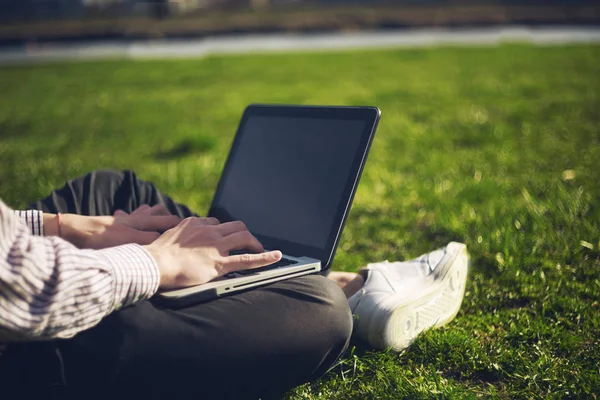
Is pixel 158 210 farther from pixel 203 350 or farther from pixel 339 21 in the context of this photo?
pixel 339 21

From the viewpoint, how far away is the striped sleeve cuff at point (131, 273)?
1852mm

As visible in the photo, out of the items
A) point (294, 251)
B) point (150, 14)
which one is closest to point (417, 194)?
point (294, 251)

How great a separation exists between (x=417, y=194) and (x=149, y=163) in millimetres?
2910

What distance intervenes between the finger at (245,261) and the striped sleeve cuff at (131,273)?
0.25 meters

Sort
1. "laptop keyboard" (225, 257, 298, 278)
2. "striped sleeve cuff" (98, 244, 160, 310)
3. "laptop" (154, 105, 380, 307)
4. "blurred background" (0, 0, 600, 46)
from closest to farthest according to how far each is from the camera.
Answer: "striped sleeve cuff" (98, 244, 160, 310), "laptop keyboard" (225, 257, 298, 278), "laptop" (154, 105, 380, 307), "blurred background" (0, 0, 600, 46)

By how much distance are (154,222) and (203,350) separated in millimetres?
777

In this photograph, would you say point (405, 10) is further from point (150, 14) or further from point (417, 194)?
point (417, 194)

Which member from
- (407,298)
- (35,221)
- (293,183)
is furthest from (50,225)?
(407,298)

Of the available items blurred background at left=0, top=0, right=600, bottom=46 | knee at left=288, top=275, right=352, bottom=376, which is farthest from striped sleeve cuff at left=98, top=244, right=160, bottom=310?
blurred background at left=0, top=0, right=600, bottom=46

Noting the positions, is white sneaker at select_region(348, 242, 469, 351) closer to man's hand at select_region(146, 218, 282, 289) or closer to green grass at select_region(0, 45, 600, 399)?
green grass at select_region(0, 45, 600, 399)

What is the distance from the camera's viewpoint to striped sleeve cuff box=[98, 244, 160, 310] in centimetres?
185

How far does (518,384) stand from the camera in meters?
2.36

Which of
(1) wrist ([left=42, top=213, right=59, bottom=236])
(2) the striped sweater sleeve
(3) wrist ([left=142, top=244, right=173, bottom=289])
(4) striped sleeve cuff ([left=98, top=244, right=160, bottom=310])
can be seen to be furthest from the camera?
(1) wrist ([left=42, top=213, right=59, bottom=236])

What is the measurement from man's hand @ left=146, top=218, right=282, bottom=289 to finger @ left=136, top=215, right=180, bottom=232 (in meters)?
0.42
